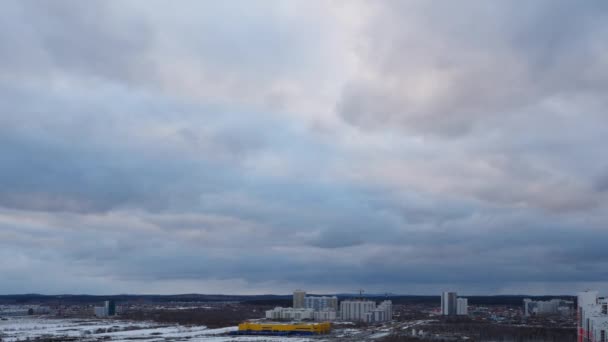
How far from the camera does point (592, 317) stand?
46.9 metres

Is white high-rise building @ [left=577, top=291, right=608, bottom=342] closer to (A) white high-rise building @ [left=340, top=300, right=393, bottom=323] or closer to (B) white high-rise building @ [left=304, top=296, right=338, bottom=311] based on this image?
(A) white high-rise building @ [left=340, top=300, right=393, bottom=323]

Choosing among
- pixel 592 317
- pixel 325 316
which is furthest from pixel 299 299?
pixel 592 317

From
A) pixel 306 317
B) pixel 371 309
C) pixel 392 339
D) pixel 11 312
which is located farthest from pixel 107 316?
pixel 392 339

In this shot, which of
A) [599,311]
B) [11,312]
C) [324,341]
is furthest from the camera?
[11,312]

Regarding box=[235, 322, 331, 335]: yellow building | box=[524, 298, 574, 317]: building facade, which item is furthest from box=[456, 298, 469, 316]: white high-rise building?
box=[235, 322, 331, 335]: yellow building

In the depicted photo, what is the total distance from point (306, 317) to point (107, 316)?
43.2 meters

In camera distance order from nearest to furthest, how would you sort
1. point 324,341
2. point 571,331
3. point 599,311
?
point 599,311 < point 324,341 < point 571,331

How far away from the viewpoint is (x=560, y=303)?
159125mm

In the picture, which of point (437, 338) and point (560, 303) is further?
point (560, 303)

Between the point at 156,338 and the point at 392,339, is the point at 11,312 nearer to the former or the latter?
the point at 156,338

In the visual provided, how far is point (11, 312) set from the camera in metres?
152

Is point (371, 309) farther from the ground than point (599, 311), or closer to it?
closer to it

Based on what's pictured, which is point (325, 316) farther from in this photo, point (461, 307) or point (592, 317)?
point (592, 317)

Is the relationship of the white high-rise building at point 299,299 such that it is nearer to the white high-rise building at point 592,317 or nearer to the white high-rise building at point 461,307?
the white high-rise building at point 461,307
